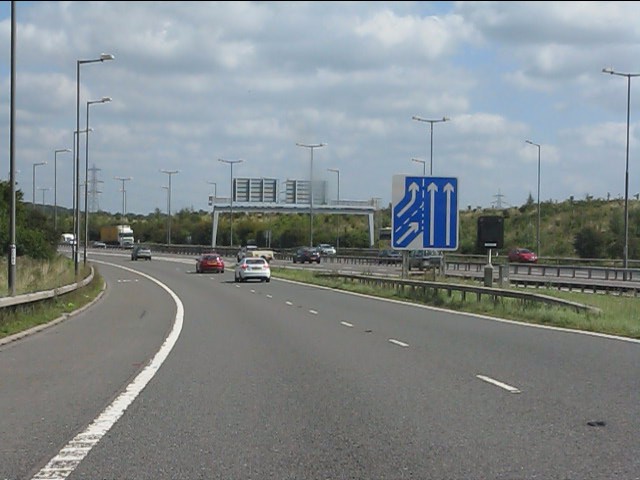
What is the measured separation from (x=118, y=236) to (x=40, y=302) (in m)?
118

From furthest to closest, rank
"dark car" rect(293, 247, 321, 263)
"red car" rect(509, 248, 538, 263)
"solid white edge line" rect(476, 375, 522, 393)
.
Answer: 1. "dark car" rect(293, 247, 321, 263)
2. "red car" rect(509, 248, 538, 263)
3. "solid white edge line" rect(476, 375, 522, 393)

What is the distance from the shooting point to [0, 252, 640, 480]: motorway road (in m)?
8.70

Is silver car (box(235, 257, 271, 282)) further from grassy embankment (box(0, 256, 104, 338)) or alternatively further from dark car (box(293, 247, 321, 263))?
dark car (box(293, 247, 321, 263))

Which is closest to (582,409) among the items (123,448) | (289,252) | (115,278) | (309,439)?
(309,439)

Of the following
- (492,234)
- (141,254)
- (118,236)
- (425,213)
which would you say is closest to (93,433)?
(425,213)

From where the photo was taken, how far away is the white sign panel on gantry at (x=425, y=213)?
129 ft

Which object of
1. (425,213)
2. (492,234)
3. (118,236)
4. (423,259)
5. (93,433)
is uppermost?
(425,213)

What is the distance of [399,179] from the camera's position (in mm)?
39812

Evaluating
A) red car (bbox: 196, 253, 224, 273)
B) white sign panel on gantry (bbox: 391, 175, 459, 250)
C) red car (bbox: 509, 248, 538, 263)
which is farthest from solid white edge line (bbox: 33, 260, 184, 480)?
red car (bbox: 509, 248, 538, 263)

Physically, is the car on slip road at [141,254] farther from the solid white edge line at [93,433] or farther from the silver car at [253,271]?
the solid white edge line at [93,433]

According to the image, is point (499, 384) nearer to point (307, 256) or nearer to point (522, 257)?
point (522, 257)

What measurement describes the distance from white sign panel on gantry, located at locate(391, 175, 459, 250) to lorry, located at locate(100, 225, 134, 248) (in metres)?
103

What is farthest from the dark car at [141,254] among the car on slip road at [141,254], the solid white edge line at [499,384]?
the solid white edge line at [499,384]

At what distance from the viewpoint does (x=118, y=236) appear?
143625mm
